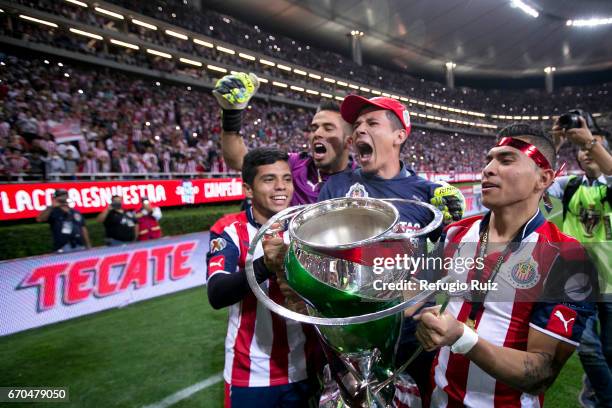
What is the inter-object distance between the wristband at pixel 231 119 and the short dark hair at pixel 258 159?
1.59 feet

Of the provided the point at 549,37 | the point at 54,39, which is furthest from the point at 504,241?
the point at 549,37

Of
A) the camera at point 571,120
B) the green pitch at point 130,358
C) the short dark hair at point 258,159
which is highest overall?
the camera at point 571,120

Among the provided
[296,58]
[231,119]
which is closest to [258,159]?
[231,119]

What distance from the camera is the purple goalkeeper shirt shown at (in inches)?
98.4

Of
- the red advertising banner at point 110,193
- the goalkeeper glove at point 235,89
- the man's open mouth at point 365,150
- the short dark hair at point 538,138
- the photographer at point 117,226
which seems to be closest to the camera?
the short dark hair at point 538,138

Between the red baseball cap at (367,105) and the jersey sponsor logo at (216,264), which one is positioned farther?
the red baseball cap at (367,105)

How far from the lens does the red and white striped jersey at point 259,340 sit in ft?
5.77

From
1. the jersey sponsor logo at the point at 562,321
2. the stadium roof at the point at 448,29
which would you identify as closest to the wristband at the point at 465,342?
the jersey sponsor logo at the point at 562,321

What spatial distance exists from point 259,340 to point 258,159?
0.90 metres

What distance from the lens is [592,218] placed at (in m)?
→ 3.41

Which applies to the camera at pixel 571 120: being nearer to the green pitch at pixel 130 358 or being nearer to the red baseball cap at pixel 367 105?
the red baseball cap at pixel 367 105

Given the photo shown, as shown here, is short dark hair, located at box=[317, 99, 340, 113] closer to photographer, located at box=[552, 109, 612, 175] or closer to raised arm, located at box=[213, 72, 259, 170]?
raised arm, located at box=[213, 72, 259, 170]

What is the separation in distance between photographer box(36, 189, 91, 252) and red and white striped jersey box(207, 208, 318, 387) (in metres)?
5.87

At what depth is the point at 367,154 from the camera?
182 cm
